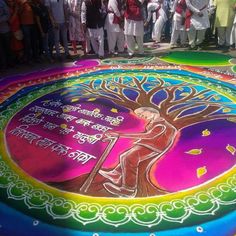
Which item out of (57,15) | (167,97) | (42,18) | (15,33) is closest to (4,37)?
(15,33)

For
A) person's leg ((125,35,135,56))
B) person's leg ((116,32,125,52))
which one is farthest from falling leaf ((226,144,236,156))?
person's leg ((116,32,125,52))

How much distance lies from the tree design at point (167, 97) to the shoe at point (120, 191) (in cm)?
120

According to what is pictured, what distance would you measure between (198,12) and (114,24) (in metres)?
1.74

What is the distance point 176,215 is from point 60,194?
978 mm

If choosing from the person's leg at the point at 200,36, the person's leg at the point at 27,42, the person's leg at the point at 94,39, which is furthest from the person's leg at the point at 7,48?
the person's leg at the point at 200,36

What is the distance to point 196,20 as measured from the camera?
280 inches

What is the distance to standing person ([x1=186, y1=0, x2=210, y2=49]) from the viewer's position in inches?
275

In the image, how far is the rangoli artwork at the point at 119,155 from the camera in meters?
2.60

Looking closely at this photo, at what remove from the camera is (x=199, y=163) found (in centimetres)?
320

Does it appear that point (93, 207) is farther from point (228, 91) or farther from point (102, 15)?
point (102, 15)

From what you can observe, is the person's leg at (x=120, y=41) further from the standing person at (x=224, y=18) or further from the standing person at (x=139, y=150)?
the standing person at (x=139, y=150)

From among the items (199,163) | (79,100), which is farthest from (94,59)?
(199,163)

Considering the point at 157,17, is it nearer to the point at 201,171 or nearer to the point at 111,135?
the point at 111,135

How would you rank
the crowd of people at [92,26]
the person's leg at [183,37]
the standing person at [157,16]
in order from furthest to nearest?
the standing person at [157,16] → the person's leg at [183,37] → the crowd of people at [92,26]
